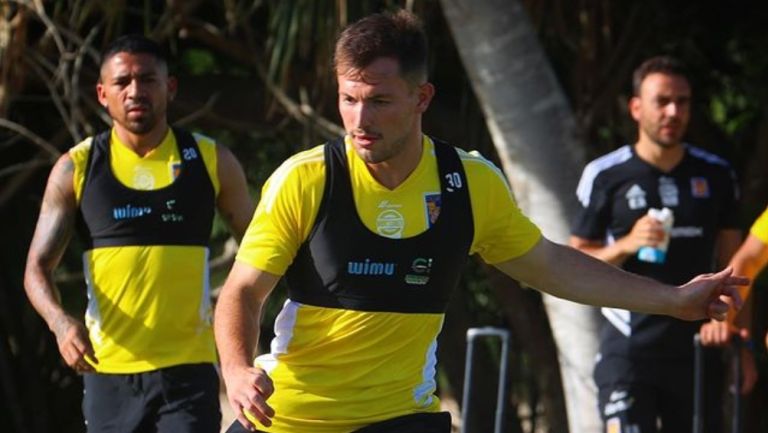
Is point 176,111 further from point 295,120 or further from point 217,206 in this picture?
point 217,206

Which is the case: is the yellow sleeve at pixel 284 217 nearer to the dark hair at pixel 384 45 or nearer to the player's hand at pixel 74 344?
the dark hair at pixel 384 45

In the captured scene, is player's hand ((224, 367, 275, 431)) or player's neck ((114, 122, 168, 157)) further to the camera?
player's neck ((114, 122, 168, 157))

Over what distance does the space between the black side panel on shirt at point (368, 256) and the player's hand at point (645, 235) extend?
8.37 feet

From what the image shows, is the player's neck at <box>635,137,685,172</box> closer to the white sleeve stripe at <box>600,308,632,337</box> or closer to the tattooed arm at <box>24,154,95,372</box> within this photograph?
the white sleeve stripe at <box>600,308,632,337</box>

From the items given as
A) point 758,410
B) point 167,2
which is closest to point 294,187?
point 167,2

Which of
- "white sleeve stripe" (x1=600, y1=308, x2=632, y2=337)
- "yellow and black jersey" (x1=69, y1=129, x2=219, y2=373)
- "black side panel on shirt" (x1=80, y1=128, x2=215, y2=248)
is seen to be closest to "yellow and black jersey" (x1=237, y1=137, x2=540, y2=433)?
"yellow and black jersey" (x1=69, y1=129, x2=219, y2=373)

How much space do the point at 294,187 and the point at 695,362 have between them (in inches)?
145

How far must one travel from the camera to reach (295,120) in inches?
450

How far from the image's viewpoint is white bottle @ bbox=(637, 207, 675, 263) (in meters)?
7.96

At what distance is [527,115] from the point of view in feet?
31.1

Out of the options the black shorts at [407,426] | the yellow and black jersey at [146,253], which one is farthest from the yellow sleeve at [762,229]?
the black shorts at [407,426]

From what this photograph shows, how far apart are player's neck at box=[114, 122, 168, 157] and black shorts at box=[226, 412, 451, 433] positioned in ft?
8.40

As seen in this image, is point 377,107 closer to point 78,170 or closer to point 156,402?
point 156,402

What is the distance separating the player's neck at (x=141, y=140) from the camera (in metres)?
7.65
